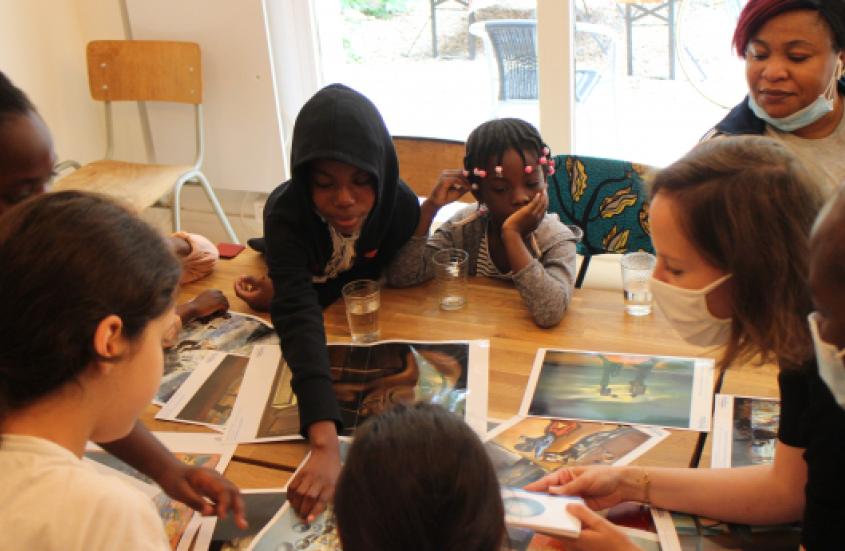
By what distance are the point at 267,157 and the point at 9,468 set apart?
8.81 feet

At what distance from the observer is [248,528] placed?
1.17 m

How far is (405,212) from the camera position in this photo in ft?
6.35

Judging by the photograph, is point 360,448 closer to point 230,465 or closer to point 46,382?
point 46,382

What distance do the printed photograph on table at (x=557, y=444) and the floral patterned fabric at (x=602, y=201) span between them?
2.99 feet

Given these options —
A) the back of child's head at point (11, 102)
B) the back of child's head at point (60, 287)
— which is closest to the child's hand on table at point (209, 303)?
the back of child's head at point (11, 102)

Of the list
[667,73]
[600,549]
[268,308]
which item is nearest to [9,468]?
[600,549]

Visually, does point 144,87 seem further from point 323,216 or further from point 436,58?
point 323,216

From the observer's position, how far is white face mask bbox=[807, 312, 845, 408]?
2.76ft

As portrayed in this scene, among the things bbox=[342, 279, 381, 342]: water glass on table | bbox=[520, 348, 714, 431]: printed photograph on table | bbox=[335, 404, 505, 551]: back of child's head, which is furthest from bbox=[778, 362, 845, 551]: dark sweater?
bbox=[342, 279, 381, 342]: water glass on table

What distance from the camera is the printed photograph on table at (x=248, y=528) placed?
115 centimetres

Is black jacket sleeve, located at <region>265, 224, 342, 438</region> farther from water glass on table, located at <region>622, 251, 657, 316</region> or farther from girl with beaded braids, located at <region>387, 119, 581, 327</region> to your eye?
water glass on table, located at <region>622, 251, 657, 316</region>

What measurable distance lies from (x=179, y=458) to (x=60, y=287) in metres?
0.57

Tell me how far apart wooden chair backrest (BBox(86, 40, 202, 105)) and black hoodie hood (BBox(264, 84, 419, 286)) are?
1.66 meters

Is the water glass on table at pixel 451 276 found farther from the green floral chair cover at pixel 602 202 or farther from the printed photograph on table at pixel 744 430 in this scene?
the printed photograph on table at pixel 744 430
